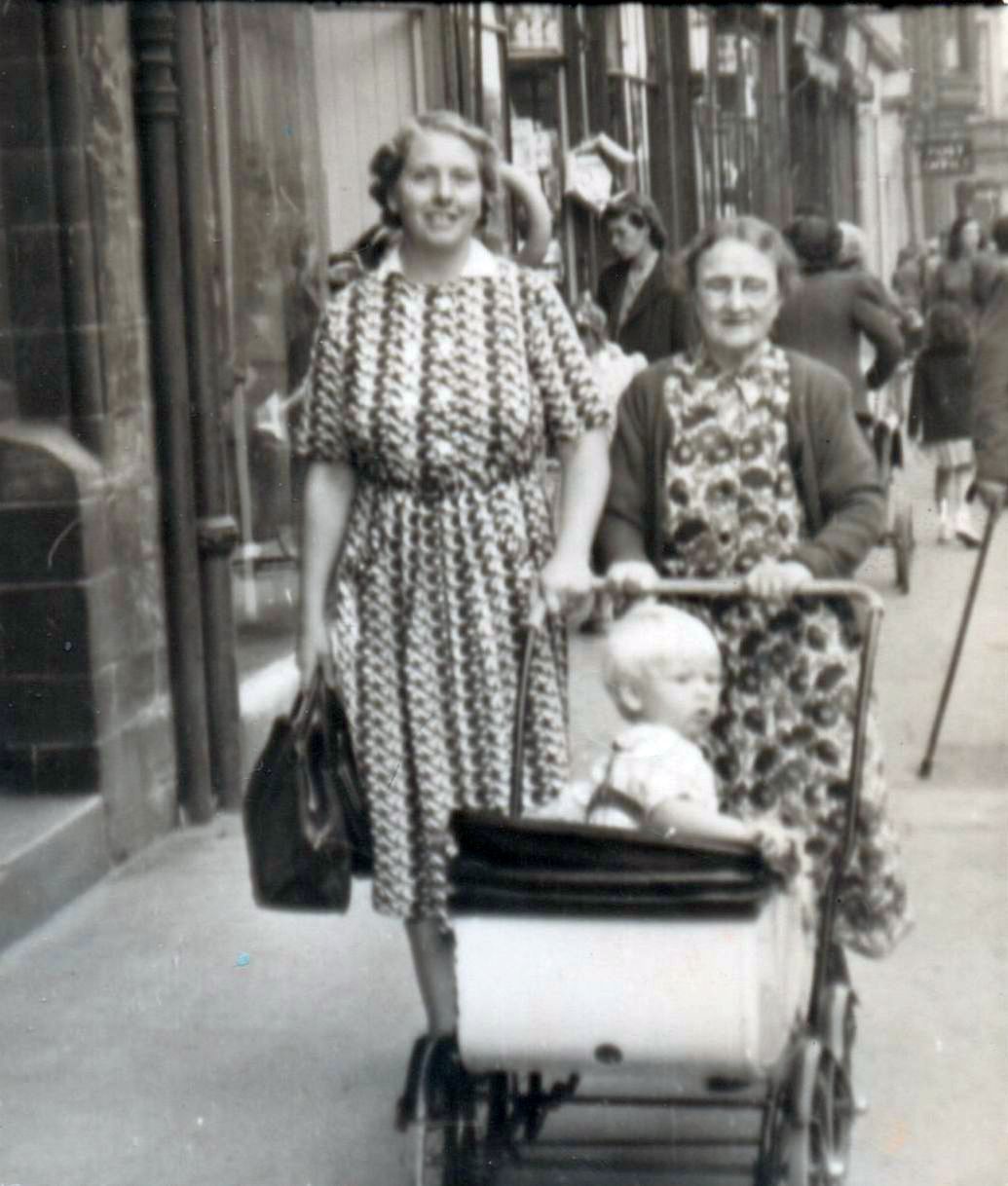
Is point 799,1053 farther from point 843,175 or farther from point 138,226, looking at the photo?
point 843,175

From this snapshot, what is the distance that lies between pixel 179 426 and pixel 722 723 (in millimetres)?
2966

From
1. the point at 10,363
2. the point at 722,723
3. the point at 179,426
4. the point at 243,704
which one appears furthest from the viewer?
the point at 243,704

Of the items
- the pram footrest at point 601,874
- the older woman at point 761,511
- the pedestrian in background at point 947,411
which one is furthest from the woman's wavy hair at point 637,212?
the pram footrest at point 601,874

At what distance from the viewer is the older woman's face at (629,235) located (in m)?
10.1

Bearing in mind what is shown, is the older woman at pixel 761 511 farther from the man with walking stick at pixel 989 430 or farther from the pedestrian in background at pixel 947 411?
the pedestrian in background at pixel 947 411

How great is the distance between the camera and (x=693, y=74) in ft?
58.4

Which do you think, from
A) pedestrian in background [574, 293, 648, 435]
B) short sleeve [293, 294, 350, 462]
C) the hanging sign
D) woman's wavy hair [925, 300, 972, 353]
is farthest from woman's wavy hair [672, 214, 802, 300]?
the hanging sign

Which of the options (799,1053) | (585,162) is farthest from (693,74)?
(799,1053)

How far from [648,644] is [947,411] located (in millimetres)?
10091

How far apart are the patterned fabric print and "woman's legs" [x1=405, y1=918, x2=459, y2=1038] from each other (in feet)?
2.26

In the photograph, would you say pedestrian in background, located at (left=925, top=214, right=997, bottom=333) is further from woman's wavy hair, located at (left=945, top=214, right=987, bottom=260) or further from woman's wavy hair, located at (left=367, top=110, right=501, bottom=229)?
woman's wavy hair, located at (left=367, top=110, right=501, bottom=229)

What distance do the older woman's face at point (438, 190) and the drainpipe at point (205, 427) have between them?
255 centimetres

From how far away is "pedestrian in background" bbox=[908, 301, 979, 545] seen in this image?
1373cm

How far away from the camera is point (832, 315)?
10.8 m
